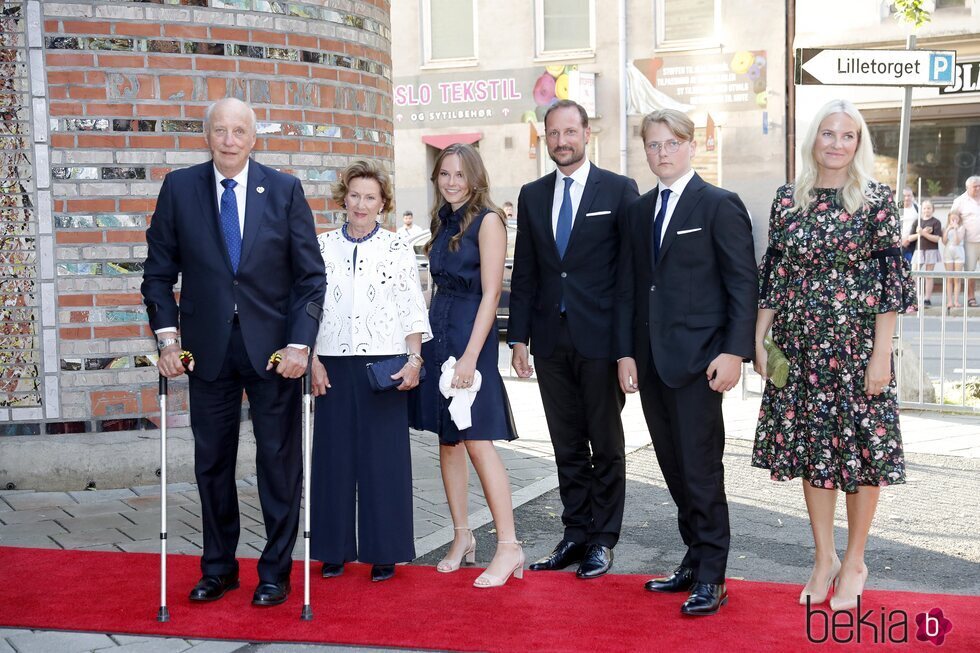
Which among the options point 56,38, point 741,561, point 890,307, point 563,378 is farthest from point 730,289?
point 56,38

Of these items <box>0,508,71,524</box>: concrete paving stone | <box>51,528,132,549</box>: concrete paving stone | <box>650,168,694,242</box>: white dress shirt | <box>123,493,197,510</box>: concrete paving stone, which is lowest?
<box>51,528,132,549</box>: concrete paving stone

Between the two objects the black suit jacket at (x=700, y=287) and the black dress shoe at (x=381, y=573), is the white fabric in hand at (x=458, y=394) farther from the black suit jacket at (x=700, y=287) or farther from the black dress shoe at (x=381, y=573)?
the black suit jacket at (x=700, y=287)

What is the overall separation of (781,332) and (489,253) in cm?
134

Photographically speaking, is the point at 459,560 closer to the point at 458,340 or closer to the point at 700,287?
the point at 458,340

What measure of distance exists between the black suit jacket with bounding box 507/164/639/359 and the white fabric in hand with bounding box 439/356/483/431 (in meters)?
0.40

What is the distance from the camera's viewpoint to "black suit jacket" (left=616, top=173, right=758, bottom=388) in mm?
4766

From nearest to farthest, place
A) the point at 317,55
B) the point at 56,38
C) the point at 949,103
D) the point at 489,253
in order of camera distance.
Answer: the point at 489,253, the point at 56,38, the point at 317,55, the point at 949,103

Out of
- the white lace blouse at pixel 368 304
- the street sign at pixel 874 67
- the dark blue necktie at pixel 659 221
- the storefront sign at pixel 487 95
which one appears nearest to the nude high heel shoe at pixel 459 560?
the white lace blouse at pixel 368 304

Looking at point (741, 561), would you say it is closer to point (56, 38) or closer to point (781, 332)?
point (781, 332)

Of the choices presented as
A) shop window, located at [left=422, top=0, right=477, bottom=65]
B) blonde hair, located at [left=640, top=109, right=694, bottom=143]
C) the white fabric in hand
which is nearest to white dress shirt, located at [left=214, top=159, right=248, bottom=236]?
the white fabric in hand

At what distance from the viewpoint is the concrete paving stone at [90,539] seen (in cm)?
587

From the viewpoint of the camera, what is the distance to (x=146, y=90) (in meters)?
6.88

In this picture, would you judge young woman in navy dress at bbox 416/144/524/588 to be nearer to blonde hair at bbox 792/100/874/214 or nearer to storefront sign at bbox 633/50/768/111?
blonde hair at bbox 792/100/874/214

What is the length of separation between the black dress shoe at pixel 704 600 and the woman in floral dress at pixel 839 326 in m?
0.36
